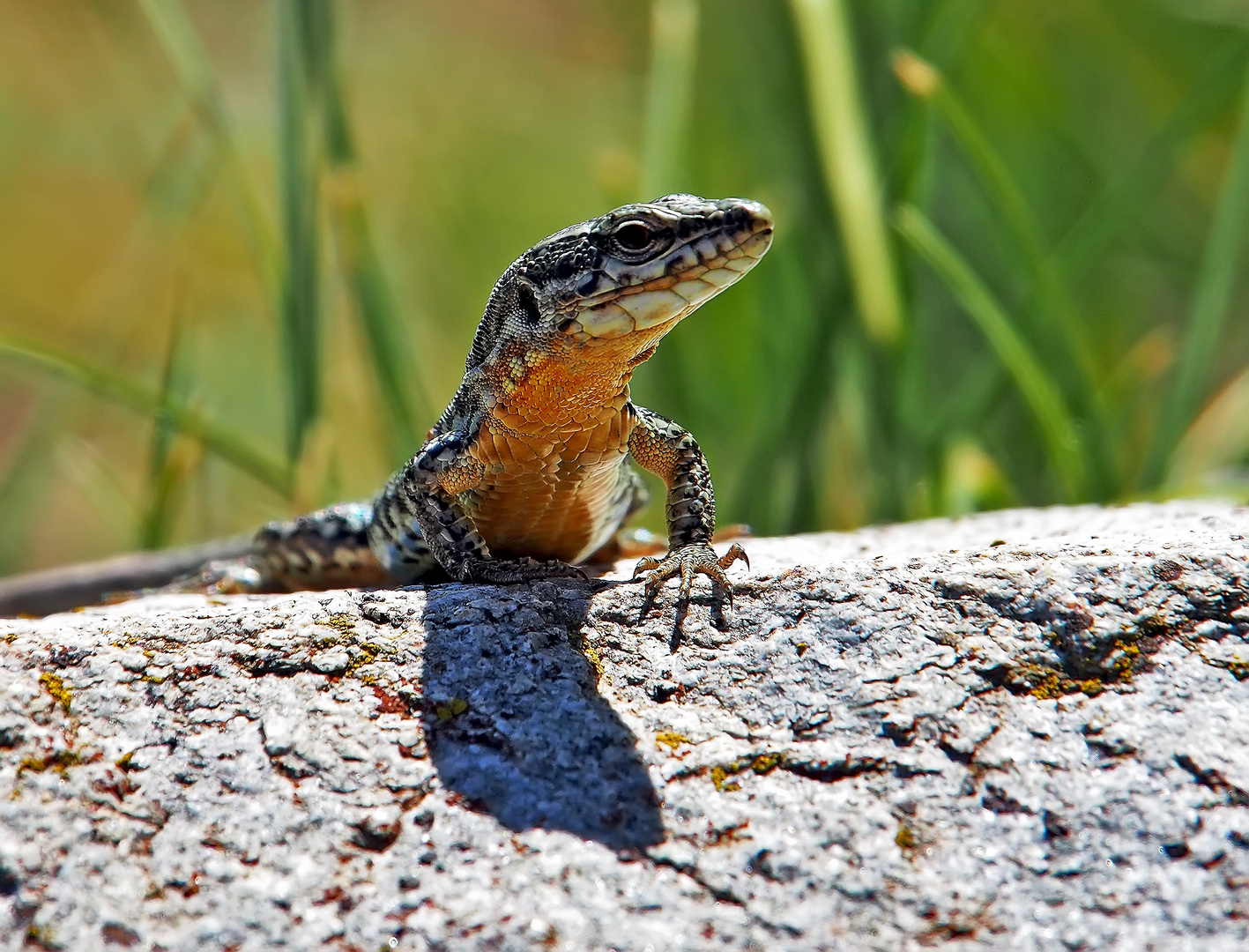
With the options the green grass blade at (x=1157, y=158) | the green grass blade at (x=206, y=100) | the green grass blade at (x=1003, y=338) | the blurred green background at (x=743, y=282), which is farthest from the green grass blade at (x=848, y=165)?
the green grass blade at (x=206, y=100)

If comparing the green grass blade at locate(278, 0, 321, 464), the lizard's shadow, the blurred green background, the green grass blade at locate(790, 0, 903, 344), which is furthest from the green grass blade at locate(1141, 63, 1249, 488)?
the green grass blade at locate(278, 0, 321, 464)

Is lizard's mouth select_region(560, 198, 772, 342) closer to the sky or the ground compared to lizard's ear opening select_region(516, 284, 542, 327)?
closer to the ground

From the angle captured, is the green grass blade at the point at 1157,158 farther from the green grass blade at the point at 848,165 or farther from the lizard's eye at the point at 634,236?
the lizard's eye at the point at 634,236

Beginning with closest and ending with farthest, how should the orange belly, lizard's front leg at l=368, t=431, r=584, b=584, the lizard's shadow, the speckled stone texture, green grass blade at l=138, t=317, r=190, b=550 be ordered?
1. the speckled stone texture
2. the lizard's shadow
3. lizard's front leg at l=368, t=431, r=584, b=584
4. the orange belly
5. green grass blade at l=138, t=317, r=190, b=550

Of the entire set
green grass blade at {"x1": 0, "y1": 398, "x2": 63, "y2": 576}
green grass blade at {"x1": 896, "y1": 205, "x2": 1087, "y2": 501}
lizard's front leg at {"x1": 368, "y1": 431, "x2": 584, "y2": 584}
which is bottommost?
lizard's front leg at {"x1": 368, "y1": 431, "x2": 584, "y2": 584}

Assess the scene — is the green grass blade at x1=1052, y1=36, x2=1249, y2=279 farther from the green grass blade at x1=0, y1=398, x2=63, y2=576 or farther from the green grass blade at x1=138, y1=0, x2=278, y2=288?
the green grass blade at x1=0, y1=398, x2=63, y2=576

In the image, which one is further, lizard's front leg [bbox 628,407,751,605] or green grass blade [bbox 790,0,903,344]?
green grass blade [bbox 790,0,903,344]
